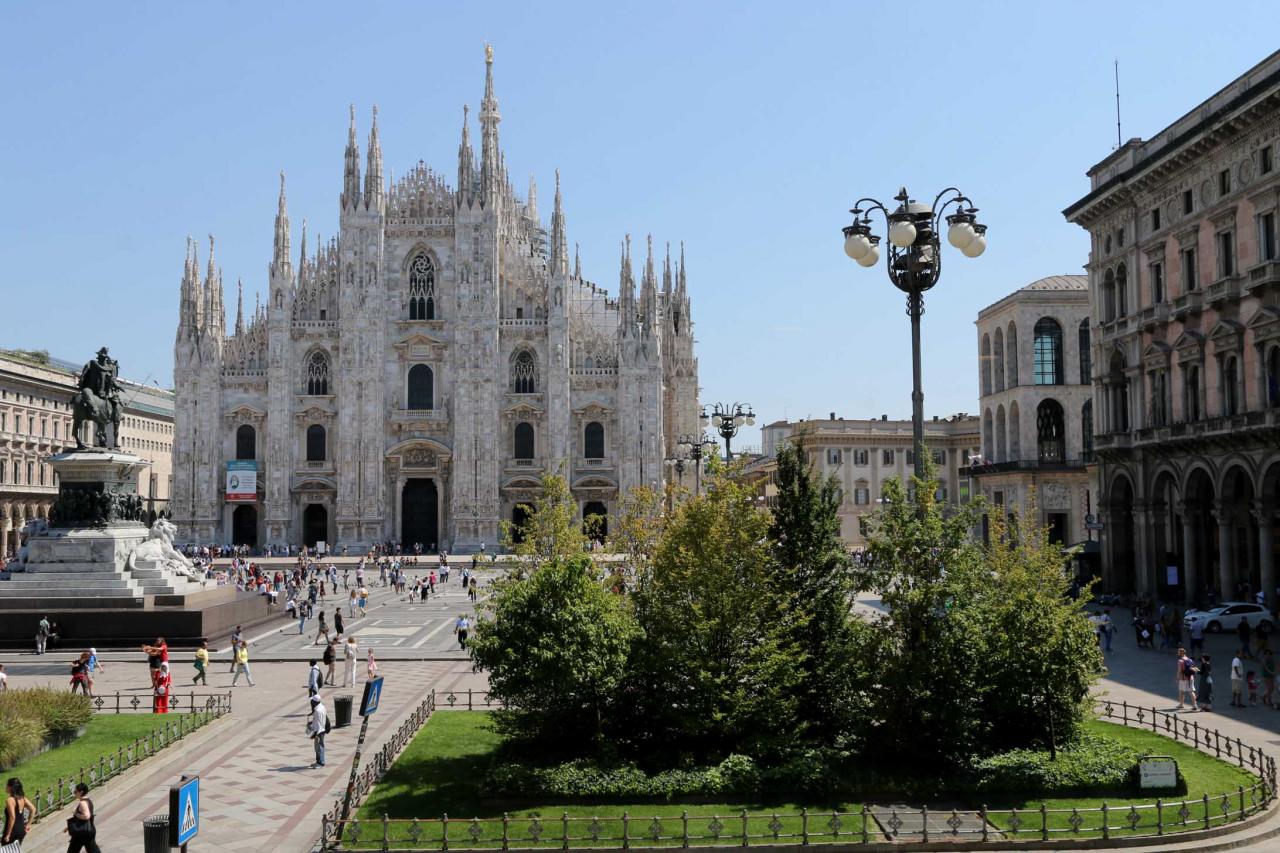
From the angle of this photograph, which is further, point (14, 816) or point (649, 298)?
point (649, 298)

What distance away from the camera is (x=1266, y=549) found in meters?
35.8

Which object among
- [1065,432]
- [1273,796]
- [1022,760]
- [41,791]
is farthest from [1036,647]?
[1065,432]

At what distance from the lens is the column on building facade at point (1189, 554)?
40281 millimetres

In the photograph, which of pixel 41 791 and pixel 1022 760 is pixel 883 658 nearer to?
pixel 1022 760

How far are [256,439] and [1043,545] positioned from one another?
68.3 metres

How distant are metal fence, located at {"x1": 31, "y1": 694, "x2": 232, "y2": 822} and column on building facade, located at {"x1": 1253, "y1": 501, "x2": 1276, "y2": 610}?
2915cm

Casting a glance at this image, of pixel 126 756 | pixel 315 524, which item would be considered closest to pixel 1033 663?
pixel 126 756

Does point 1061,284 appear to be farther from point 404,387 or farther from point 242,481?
point 242,481

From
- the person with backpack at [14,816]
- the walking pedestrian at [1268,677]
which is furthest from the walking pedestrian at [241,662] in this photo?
the walking pedestrian at [1268,677]

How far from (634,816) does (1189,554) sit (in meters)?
31.2

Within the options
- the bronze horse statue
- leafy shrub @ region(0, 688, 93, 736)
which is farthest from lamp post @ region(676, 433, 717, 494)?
the bronze horse statue

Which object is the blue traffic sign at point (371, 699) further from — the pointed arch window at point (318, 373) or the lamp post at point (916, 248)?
the pointed arch window at point (318, 373)

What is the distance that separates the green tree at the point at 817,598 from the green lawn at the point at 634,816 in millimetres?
2118

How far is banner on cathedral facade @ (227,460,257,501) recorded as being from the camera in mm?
76812
